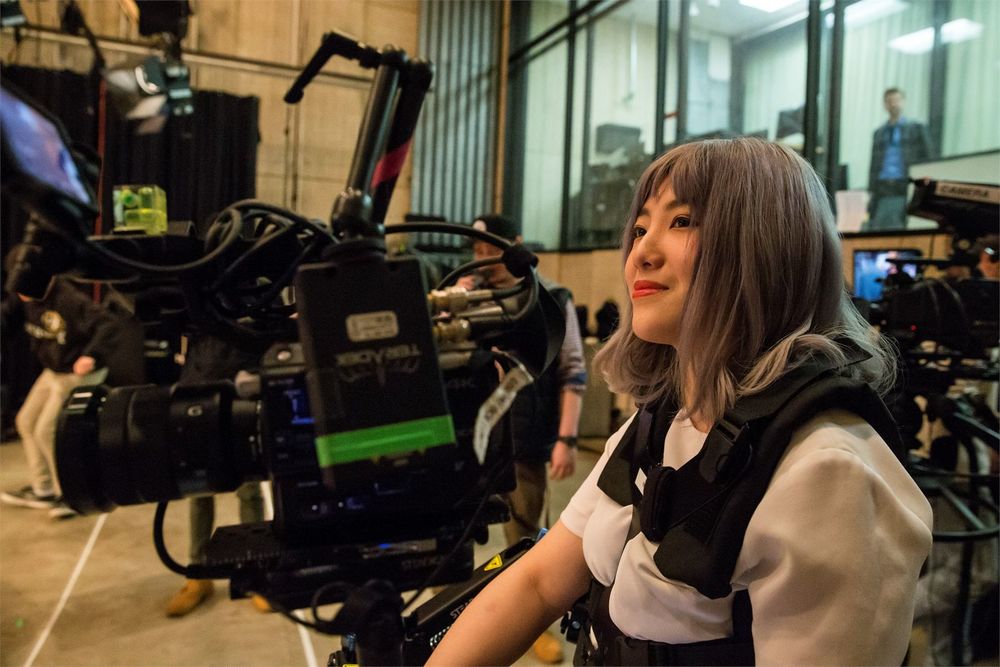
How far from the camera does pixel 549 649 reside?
3.40 ft

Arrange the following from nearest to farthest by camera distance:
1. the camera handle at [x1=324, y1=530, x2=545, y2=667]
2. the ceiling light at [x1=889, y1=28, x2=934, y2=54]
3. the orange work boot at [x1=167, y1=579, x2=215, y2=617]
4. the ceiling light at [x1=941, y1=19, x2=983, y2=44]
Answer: the camera handle at [x1=324, y1=530, x2=545, y2=667] < the orange work boot at [x1=167, y1=579, x2=215, y2=617] < the ceiling light at [x1=941, y1=19, x2=983, y2=44] < the ceiling light at [x1=889, y1=28, x2=934, y2=54]

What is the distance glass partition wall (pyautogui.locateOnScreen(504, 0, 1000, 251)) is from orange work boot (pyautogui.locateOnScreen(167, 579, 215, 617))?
1.57 meters

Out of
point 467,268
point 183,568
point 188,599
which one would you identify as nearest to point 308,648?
point 183,568

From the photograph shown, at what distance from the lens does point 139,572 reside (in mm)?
2256

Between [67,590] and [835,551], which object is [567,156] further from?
[835,551]

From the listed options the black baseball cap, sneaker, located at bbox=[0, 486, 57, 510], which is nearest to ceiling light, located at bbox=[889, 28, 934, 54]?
the black baseball cap

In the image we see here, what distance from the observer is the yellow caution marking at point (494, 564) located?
0.83 m

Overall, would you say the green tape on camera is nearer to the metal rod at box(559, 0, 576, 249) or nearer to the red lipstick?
the red lipstick

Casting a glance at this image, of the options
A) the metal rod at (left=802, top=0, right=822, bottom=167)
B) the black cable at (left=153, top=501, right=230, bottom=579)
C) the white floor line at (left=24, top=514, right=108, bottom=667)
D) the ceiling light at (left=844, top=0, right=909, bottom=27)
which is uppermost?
the ceiling light at (left=844, top=0, right=909, bottom=27)

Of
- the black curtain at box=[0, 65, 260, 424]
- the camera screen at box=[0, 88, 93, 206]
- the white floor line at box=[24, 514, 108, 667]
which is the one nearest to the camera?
the camera screen at box=[0, 88, 93, 206]

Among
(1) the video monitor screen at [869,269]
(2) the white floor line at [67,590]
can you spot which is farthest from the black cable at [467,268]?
(1) the video monitor screen at [869,269]

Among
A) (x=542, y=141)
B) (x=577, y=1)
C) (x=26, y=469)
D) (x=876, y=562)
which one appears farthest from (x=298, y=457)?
(x=577, y=1)

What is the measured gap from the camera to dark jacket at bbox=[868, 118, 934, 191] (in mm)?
3406

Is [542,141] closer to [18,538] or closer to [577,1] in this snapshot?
[577,1]
